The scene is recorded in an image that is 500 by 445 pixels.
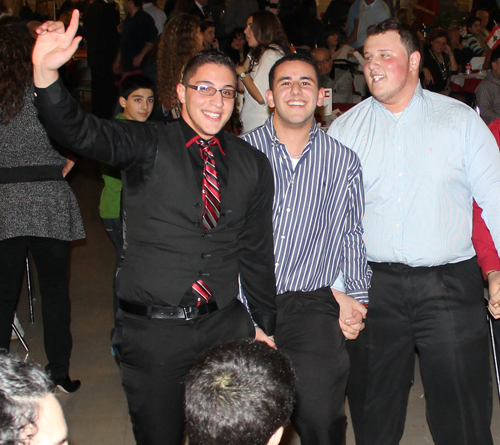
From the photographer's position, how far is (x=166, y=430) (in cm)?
230

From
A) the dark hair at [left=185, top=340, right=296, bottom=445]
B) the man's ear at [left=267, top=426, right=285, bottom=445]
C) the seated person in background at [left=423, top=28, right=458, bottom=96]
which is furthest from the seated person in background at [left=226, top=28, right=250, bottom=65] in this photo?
the man's ear at [left=267, top=426, right=285, bottom=445]

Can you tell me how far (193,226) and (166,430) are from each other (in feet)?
2.50

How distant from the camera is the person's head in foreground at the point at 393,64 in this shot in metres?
2.62

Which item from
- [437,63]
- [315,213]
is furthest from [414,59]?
[437,63]

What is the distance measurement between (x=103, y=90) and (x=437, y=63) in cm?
453

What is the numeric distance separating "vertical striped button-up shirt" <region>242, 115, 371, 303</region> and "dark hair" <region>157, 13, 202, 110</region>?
1925 millimetres

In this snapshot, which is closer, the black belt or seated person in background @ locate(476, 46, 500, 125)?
the black belt

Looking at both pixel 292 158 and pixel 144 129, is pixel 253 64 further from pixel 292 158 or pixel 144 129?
pixel 144 129

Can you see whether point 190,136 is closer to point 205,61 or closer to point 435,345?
point 205,61

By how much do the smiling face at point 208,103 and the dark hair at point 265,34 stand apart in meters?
3.08

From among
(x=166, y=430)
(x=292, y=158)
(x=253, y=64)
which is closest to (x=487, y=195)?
(x=292, y=158)

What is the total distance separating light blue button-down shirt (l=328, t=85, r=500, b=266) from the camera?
256 centimetres

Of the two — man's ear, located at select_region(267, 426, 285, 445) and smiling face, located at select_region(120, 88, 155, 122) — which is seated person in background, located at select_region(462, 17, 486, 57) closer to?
smiling face, located at select_region(120, 88, 155, 122)

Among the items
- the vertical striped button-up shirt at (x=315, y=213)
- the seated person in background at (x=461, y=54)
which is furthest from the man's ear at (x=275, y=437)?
the seated person in background at (x=461, y=54)
